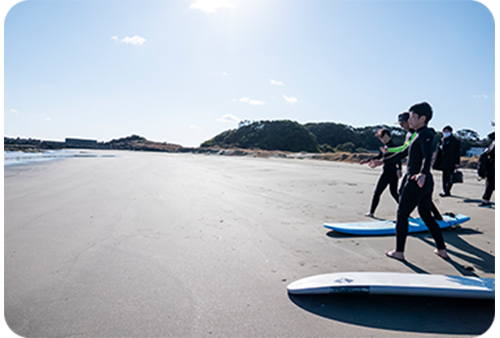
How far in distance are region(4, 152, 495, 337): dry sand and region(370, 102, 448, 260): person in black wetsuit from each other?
0.29 metres

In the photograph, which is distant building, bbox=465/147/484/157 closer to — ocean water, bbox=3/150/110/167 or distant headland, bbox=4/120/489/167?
distant headland, bbox=4/120/489/167

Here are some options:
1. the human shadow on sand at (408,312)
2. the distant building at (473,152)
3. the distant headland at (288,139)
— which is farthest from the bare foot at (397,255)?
the distant headland at (288,139)

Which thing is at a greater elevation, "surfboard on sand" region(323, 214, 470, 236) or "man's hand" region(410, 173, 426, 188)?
"man's hand" region(410, 173, 426, 188)

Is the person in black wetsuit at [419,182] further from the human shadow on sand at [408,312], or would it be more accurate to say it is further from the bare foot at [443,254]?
the human shadow on sand at [408,312]

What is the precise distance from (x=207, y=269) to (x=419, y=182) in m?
2.30

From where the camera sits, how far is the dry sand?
209 cm

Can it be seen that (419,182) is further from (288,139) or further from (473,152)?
(288,139)

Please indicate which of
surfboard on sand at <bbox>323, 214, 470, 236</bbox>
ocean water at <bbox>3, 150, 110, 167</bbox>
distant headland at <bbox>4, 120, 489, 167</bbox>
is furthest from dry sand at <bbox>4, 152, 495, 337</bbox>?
distant headland at <bbox>4, 120, 489, 167</bbox>

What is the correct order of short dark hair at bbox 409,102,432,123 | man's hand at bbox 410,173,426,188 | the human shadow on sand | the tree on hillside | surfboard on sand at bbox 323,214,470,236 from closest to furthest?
the human shadow on sand < man's hand at bbox 410,173,426,188 < short dark hair at bbox 409,102,432,123 < surfboard on sand at bbox 323,214,470,236 < the tree on hillside

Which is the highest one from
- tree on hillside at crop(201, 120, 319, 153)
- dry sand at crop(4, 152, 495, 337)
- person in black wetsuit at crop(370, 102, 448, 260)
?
tree on hillside at crop(201, 120, 319, 153)

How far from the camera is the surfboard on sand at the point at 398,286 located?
2324 millimetres

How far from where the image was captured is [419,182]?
3.06 meters

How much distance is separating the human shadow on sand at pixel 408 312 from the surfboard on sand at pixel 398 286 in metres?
0.10

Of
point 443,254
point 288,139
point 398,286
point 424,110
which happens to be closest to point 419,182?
point 424,110
